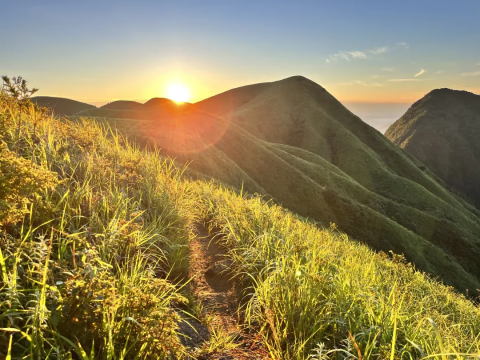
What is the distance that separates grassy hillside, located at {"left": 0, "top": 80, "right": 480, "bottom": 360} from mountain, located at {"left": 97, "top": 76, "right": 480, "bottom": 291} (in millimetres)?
22313

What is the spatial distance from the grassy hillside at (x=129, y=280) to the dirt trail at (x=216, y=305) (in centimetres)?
13

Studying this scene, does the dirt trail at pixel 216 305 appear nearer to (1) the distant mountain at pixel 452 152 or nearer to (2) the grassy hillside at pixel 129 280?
(2) the grassy hillside at pixel 129 280

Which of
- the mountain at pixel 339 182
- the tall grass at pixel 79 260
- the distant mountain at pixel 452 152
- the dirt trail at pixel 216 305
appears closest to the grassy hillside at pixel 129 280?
the tall grass at pixel 79 260

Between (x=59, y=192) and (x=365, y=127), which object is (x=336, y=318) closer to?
(x=59, y=192)

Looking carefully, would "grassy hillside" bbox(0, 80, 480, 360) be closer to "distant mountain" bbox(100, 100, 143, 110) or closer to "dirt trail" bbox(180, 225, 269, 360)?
"dirt trail" bbox(180, 225, 269, 360)

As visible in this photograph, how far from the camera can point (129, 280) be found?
11.4 feet

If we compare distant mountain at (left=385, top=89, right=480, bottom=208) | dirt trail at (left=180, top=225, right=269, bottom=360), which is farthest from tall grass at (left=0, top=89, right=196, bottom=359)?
distant mountain at (left=385, top=89, right=480, bottom=208)

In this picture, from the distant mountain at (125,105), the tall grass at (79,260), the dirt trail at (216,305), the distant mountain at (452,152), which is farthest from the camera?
the distant mountain at (452,152)

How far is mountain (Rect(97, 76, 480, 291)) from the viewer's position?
1799 inches

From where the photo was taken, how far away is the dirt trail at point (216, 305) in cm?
379

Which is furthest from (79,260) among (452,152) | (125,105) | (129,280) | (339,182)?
(452,152)

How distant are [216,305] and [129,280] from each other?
6.37 ft

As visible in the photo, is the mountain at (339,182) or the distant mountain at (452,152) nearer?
the mountain at (339,182)

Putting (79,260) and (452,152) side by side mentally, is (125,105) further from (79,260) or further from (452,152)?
(452,152)
